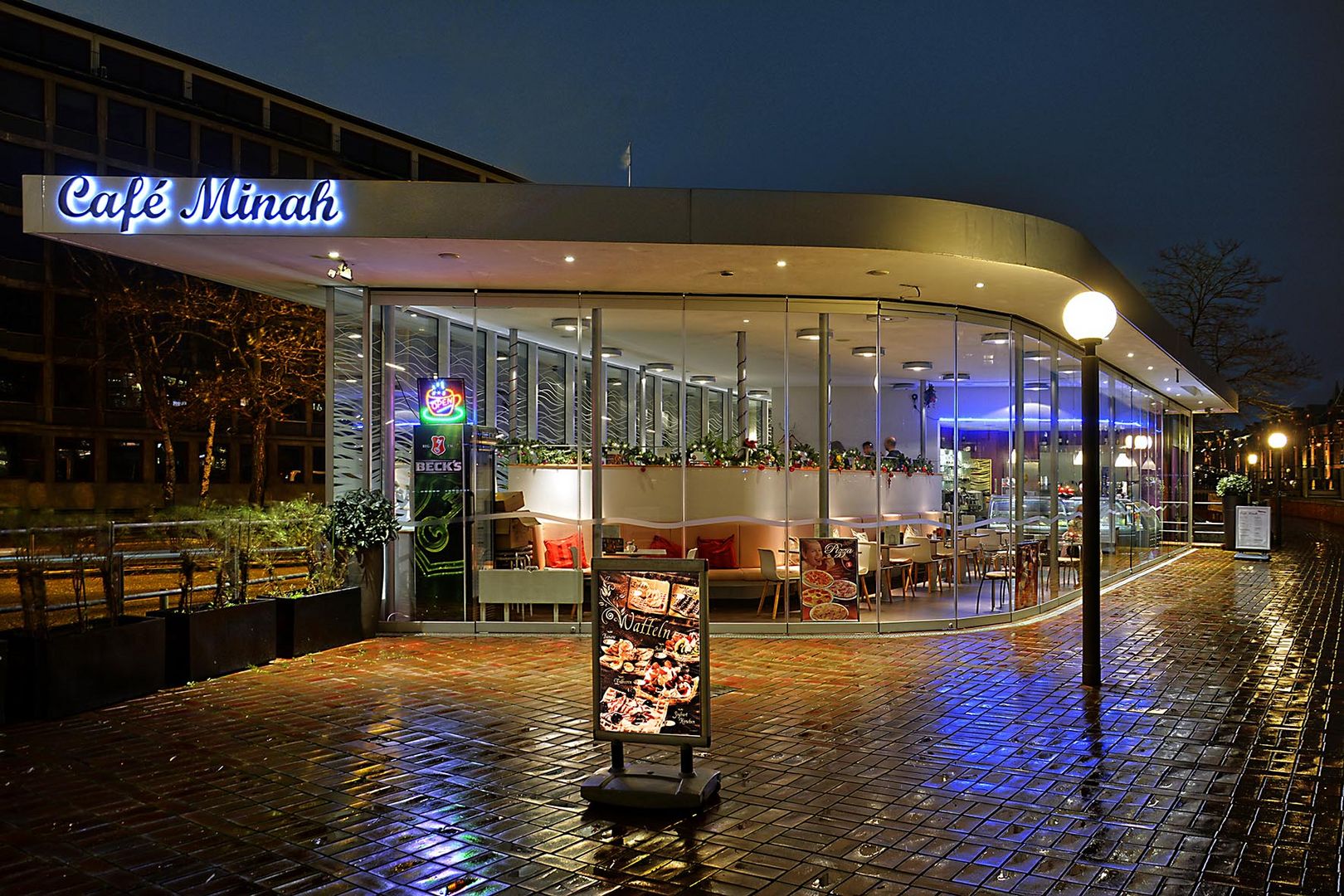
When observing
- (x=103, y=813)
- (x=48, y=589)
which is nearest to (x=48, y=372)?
(x=48, y=589)

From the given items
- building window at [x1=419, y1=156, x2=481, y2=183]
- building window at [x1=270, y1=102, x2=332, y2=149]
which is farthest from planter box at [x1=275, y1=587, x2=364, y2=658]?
building window at [x1=419, y1=156, x2=481, y2=183]

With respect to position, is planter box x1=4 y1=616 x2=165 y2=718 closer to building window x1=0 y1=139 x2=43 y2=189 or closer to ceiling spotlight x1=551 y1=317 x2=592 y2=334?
ceiling spotlight x1=551 y1=317 x2=592 y2=334

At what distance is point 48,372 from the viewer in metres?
38.1

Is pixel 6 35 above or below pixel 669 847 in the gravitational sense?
above

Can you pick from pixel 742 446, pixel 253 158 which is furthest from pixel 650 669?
pixel 253 158

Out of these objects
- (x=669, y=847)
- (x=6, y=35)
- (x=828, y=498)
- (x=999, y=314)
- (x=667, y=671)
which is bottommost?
(x=669, y=847)

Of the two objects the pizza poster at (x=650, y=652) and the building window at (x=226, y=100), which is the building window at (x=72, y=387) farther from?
the pizza poster at (x=650, y=652)

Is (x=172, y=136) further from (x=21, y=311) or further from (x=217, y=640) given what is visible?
(x=217, y=640)

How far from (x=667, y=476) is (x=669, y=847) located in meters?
7.56

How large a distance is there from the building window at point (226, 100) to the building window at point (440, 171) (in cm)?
930

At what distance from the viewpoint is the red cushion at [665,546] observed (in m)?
11.8

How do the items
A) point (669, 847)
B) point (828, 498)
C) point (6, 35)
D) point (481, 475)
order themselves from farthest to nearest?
1. point (6, 35)
2. point (828, 498)
3. point (481, 475)
4. point (669, 847)

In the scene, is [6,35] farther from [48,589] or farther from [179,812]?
[179,812]

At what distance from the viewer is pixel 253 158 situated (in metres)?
46.0
